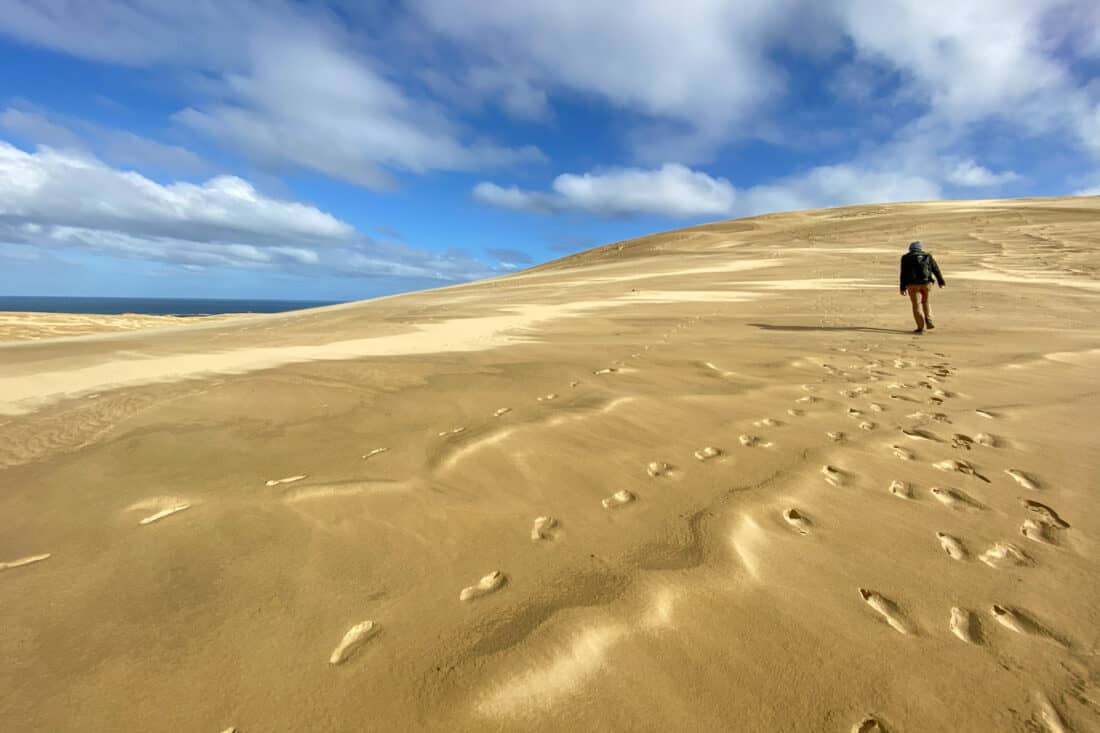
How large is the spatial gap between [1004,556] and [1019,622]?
1.52ft

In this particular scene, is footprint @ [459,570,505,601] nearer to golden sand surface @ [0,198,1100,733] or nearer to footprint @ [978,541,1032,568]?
golden sand surface @ [0,198,1100,733]

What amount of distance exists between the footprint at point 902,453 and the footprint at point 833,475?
0.49m

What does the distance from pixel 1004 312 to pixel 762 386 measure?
22.4 ft

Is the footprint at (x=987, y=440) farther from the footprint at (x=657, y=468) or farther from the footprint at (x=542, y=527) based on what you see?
the footprint at (x=542, y=527)

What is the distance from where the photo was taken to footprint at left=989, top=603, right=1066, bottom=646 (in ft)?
5.50

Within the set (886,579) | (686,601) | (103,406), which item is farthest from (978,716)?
(103,406)

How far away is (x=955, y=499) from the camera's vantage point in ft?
8.43

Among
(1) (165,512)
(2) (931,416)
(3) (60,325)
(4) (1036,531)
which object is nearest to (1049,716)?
(4) (1036,531)

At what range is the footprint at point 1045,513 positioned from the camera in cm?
235

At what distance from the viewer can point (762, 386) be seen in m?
4.57

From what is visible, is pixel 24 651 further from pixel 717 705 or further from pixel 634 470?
pixel 634 470

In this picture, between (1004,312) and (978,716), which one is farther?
(1004,312)

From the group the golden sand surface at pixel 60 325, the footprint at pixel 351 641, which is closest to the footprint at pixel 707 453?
the footprint at pixel 351 641

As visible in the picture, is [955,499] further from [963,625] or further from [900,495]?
[963,625]
